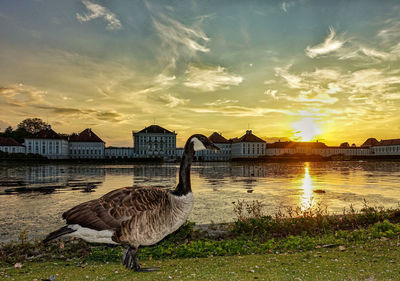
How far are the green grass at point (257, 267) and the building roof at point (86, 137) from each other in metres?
174

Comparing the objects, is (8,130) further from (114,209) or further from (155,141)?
(114,209)

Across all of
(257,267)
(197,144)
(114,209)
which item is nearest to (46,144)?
(114,209)

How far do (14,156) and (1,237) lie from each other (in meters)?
96.5

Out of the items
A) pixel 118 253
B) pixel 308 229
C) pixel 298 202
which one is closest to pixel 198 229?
pixel 118 253

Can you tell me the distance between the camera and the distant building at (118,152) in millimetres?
179625

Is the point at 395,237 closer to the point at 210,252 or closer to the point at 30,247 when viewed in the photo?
the point at 210,252

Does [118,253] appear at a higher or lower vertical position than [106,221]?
lower

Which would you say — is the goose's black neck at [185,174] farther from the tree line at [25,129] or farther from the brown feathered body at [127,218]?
the tree line at [25,129]

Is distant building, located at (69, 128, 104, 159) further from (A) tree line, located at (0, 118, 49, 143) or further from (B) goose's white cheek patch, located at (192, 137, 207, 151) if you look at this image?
(B) goose's white cheek patch, located at (192, 137, 207, 151)

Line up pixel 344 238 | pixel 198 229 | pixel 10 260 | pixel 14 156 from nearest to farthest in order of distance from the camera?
1. pixel 10 260
2. pixel 344 238
3. pixel 198 229
4. pixel 14 156

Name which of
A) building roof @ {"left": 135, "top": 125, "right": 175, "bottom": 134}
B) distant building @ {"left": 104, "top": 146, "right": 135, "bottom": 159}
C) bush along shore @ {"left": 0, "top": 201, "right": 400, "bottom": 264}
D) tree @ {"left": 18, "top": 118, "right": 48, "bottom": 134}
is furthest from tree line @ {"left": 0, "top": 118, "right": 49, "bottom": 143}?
bush along shore @ {"left": 0, "top": 201, "right": 400, "bottom": 264}

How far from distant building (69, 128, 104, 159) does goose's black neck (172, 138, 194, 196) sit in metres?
173

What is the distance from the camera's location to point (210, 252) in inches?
316

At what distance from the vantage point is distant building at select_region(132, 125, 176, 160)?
186 m
